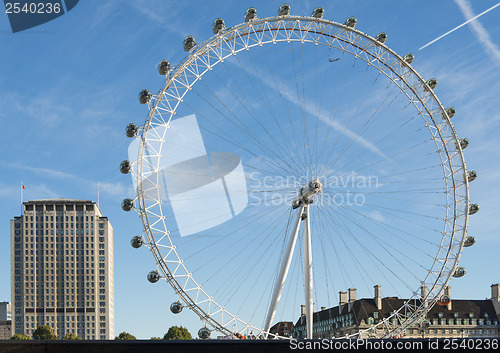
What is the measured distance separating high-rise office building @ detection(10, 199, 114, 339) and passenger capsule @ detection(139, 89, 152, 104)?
150234 millimetres

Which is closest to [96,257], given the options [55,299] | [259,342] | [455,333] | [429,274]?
[55,299]

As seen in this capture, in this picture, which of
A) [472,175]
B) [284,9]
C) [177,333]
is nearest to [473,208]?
[472,175]

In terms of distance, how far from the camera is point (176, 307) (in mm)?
46594

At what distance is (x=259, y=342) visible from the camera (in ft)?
125

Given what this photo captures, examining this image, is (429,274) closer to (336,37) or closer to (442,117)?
(442,117)

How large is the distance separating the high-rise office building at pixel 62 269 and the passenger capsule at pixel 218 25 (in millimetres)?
151245

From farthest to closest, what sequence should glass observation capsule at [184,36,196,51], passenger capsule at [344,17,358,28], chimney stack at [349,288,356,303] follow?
chimney stack at [349,288,356,303] < passenger capsule at [344,17,358,28] < glass observation capsule at [184,36,196,51]

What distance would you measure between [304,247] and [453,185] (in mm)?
14222

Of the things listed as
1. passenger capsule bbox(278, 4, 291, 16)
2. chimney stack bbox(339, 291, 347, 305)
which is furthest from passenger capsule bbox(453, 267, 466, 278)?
chimney stack bbox(339, 291, 347, 305)


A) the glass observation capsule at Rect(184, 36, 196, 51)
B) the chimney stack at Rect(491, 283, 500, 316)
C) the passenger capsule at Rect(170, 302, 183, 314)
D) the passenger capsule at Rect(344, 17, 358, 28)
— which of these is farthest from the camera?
the chimney stack at Rect(491, 283, 500, 316)

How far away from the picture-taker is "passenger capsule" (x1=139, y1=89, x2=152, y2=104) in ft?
159

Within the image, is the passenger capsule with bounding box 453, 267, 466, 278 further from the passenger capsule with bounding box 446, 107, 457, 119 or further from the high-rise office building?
the high-rise office building

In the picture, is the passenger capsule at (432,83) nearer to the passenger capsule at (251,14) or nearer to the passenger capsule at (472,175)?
the passenger capsule at (472,175)

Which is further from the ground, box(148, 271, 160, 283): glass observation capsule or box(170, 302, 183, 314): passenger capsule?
box(148, 271, 160, 283): glass observation capsule
